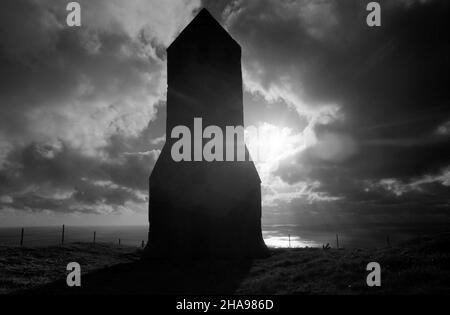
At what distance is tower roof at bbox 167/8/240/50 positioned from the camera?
2486 cm

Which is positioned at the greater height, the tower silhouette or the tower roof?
the tower roof

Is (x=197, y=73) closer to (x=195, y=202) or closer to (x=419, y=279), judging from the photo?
(x=195, y=202)

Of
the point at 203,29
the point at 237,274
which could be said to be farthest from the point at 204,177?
the point at 203,29

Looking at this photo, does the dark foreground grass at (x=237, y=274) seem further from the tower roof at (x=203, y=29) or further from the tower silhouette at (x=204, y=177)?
the tower roof at (x=203, y=29)

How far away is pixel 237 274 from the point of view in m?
16.6

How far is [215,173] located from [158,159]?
4.45 meters

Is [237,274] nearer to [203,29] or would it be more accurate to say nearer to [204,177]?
[204,177]

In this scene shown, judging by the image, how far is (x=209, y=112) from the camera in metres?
24.2

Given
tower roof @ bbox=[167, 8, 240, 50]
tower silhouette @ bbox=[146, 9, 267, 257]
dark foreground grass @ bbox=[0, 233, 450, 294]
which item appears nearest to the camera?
dark foreground grass @ bbox=[0, 233, 450, 294]

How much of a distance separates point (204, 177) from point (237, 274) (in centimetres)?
800

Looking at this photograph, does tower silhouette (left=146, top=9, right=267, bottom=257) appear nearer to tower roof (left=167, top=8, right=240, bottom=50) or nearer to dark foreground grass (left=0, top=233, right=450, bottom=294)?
tower roof (left=167, top=8, right=240, bottom=50)

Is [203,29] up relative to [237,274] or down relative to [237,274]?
up

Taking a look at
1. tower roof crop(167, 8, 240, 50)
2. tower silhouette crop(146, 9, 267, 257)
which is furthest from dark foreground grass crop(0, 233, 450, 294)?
tower roof crop(167, 8, 240, 50)
